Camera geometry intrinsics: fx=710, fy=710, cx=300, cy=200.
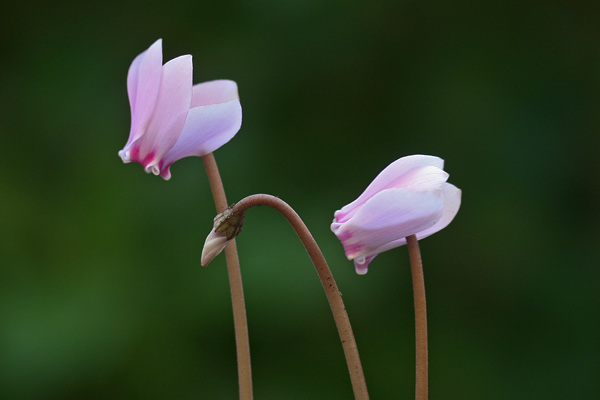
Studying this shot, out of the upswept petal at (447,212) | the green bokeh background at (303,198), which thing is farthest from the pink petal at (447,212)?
the green bokeh background at (303,198)

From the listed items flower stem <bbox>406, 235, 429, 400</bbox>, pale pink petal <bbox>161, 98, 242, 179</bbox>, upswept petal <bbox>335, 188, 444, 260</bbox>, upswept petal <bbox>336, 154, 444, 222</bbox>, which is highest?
pale pink petal <bbox>161, 98, 242, 179</bbox>

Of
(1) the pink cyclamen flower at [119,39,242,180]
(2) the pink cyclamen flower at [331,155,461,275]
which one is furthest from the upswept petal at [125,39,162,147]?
(2) the pink cyclamen flower at [331,155,461,275]

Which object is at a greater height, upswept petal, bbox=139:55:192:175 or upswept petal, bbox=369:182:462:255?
upswept petal, bbox=139:55:192:175

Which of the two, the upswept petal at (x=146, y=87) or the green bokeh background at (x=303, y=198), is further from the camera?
the green bokeh background at (x=303, y=198)

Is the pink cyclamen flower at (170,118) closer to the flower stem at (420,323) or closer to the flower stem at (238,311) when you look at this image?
the flower stem at (238,311)

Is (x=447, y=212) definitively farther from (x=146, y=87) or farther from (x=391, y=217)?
(x=146, y=87)

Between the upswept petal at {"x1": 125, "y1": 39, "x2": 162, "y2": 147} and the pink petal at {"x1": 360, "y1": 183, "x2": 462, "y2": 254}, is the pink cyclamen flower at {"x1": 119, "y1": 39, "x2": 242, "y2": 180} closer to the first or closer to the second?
the upswept petal at {"x1": 125, "y1": 39, "x2": 162, "y2": 147}
